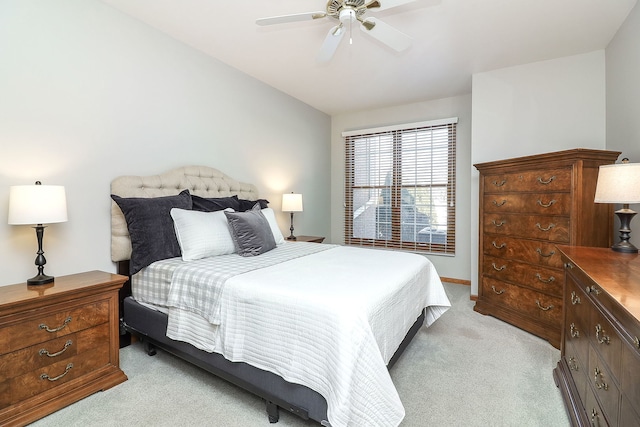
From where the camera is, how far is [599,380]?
1252 millimetres

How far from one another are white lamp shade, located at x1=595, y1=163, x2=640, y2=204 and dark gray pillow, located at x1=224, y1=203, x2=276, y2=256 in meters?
2.35

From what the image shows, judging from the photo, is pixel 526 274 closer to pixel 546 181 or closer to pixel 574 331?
pixel 546 181

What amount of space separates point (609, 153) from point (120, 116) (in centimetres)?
386

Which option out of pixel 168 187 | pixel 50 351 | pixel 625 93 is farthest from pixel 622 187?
pixel 50 351

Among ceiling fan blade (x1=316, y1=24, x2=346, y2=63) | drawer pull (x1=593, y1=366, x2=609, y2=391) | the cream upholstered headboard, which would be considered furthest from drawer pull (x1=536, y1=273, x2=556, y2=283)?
the cream upholstered headboard

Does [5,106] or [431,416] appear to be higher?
[5,106]

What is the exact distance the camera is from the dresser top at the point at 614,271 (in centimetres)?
104

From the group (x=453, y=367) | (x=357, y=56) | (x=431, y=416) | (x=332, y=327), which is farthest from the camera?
(x=357, y=56)

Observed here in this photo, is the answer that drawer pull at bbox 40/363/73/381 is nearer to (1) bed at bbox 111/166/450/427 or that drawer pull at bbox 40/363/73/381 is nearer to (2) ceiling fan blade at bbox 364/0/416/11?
(1) bed at bbox 111/166/450/427

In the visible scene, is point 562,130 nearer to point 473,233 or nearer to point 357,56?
point 473,233

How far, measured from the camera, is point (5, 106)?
6.28ft

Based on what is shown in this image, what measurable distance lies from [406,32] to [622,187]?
6.44 feet

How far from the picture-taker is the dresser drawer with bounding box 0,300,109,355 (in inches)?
61.0

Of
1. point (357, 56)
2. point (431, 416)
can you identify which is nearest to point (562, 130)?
point (357, 56)
